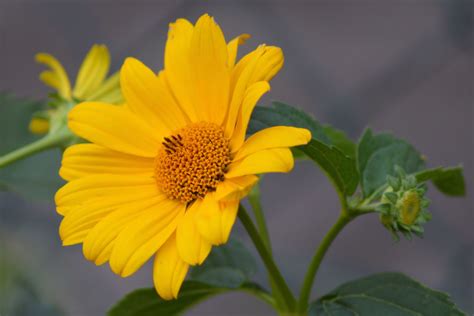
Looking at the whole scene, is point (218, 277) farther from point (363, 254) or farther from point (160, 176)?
point (363, 254)

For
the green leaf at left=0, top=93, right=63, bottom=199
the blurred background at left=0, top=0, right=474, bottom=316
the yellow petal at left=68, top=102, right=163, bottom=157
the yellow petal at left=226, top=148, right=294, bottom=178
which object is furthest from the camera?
the blurred background at left=0, top=0, right=474, bottom=316

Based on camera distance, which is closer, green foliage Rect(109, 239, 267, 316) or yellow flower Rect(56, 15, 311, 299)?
→ yellow flower Rect(56, 15, 311, 299)

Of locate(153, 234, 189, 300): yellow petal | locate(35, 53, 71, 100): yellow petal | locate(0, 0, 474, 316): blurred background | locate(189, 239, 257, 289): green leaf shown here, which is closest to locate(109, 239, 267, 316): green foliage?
locate(189, 239, 257, 289): green leaf

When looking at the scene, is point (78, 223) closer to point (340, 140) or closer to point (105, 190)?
point (105, 190)

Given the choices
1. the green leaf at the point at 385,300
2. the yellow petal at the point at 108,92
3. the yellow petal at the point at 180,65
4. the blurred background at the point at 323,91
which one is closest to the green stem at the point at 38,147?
the yellow petal at the point at 108,92

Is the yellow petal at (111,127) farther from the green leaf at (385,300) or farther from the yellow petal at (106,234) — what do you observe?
the green leaf at (385,300)

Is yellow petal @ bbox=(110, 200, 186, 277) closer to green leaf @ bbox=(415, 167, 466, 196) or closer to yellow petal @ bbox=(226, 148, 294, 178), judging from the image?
yellow petal @ bbox=(226, 148, 294, 178)

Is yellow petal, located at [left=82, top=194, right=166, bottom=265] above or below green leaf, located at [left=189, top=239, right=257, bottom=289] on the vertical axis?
above
